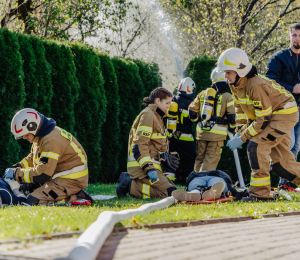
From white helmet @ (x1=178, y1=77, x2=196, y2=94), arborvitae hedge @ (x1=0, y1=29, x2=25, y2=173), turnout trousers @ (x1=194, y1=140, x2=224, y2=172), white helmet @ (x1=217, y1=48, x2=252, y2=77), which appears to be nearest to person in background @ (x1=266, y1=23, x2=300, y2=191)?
→ white helmet @ (x1=217, y1=48, x2=252, y2=77)

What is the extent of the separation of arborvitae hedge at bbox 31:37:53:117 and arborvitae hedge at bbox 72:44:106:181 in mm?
1236

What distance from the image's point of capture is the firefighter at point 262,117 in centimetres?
613

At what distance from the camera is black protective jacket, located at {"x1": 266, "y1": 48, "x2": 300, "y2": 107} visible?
735cm

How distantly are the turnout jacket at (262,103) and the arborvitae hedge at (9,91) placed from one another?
4067 millimetres

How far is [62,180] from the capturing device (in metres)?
6.02

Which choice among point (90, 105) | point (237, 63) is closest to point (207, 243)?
point (237, 63)

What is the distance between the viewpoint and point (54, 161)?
5789 millimetres

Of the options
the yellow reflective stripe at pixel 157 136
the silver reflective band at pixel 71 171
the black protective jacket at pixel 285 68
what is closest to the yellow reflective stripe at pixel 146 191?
the yellow reflective stripe at pixel 157 136

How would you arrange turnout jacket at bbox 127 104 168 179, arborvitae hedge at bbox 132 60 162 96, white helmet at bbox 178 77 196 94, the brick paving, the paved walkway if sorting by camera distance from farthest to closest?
arborvitae hedge at bbox 132 60 162 96, white helmet at bbox 178 77 196 94, turnout jacket at bbox 127 104 168 179, the paved walkway, the brick paving

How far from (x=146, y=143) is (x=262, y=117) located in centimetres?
184

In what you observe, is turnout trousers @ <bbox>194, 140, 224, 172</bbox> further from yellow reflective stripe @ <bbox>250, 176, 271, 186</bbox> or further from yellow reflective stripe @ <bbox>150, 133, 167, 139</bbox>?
yellow reflective stripe @ <bbox>250, 176, 271, 186</bbox>

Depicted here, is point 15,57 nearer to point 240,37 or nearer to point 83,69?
point 83,69

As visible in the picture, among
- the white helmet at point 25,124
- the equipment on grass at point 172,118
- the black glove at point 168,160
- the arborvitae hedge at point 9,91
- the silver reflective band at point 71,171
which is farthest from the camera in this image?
the equipment on grass at point 172,118

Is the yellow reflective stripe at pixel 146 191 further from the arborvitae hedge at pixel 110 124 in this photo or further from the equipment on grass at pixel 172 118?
the arborvitae hedge at pixel 110 124
